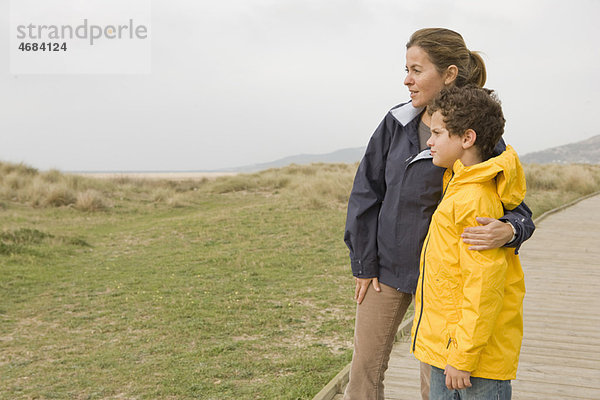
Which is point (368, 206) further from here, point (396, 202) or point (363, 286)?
point (363, 286)

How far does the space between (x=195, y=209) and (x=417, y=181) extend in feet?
51.5

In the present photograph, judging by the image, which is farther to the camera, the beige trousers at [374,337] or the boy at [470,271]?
the beige trousers at [374,337]

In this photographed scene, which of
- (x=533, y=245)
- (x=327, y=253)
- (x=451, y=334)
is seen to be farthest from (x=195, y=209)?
(x=451, y=334)

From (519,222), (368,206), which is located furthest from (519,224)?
(368,206)

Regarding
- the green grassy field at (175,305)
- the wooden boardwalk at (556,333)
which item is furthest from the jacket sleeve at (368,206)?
the green grassy field at (175,305)

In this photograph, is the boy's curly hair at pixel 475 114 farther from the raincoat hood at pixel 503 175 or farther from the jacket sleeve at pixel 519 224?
the jacket sleeve at pixel 519 224

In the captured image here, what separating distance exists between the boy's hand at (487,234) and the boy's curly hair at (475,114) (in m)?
0.29

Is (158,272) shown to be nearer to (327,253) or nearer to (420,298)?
(327,253)

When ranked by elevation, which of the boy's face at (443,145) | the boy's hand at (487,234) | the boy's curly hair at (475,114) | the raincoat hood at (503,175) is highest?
the boy's curly hair at (475,114)

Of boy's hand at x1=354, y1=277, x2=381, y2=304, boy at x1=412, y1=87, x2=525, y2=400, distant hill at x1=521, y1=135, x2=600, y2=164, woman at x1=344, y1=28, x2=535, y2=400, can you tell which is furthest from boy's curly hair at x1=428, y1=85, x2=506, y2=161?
distant hill at x1=521, y1=135, x2=600, y2=164

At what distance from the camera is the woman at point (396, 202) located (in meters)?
2.15

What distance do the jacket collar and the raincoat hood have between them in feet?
1.32

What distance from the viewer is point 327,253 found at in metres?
9.88

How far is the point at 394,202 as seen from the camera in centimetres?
220
